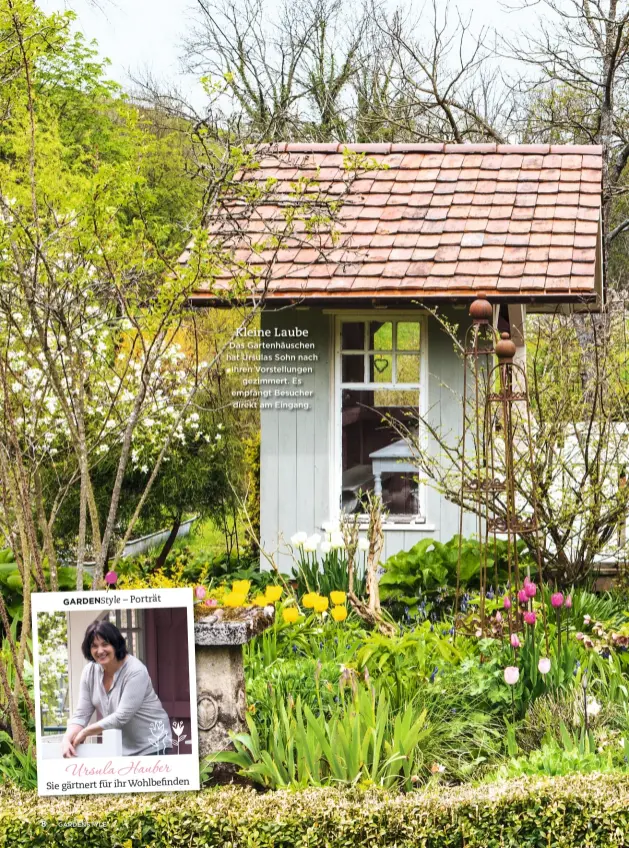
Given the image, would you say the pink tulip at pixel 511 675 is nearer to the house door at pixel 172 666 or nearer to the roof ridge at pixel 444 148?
the house door at pixel 172 666

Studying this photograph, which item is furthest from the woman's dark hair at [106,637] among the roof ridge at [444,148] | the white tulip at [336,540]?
the roof ridge at [444,148]

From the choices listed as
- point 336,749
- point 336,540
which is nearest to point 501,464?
point 336,540

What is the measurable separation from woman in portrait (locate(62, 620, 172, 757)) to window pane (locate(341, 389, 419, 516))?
5120mm

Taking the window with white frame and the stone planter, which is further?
the window with white frame

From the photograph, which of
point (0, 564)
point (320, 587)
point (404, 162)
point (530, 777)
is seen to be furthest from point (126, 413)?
point (530, 777)

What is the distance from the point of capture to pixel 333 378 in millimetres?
9070

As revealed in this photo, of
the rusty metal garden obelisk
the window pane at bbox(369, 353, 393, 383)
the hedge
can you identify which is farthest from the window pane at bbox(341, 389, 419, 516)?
the hedge

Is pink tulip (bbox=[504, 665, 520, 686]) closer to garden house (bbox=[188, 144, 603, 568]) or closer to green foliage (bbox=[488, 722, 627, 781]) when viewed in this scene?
green foliage (bbox=[488, 722, 627, 781])

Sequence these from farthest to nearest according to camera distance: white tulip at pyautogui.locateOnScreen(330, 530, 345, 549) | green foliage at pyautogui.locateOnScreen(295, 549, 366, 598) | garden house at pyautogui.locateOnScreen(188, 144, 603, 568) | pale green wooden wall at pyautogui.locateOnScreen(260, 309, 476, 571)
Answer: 1. pale green wooden wall at pyautogui.locateOnScreen(260, 309, 476, 571)
2. garden house at pyautogui.locateOnScreen(188, 144, 603, 568)
3. green foliage at pyautogui.locateOnScreen(295, 549, 366, 598)
4. white tulip at pyautogui.locateOnScreen(330, 530, 345, 549)

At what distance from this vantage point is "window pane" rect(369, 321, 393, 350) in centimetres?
907

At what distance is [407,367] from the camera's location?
9047 mm

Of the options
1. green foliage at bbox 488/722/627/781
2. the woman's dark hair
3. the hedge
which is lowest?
the hedge

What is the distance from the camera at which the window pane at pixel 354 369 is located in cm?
911

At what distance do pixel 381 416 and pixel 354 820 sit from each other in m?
5.35
